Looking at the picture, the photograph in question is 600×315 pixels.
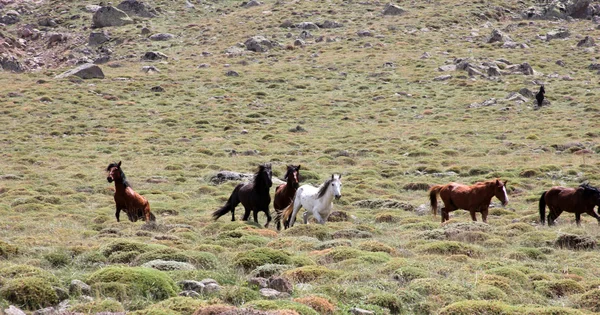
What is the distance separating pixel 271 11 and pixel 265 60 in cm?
2290

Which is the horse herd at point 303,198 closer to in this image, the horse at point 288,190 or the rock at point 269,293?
the horse at point 288,190

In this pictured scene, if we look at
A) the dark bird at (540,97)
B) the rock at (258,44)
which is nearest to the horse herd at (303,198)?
the dark bird at (540,97)

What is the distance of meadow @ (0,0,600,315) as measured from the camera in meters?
9.39

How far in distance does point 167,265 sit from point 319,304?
125 inches

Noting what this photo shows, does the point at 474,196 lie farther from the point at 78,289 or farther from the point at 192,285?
the point at 78,289

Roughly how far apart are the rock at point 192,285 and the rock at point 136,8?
8846 centimetres

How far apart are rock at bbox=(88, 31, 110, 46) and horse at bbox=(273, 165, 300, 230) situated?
66.7m

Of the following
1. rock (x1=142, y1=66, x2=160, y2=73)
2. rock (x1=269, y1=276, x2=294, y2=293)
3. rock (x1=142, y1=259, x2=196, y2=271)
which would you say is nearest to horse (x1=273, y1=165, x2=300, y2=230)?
rock (x1=142, y1=259, x2=196, y2=271)

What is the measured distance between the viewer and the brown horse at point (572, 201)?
701 inches

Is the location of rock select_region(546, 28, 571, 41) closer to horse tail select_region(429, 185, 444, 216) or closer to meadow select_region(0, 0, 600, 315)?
meadow select_region(0, 0, 600, 315)

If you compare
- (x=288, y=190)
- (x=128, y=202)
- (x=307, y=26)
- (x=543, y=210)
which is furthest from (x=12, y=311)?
(x=307, y=26)

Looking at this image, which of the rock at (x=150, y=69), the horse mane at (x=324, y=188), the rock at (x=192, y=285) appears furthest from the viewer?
the rock at (x=150, y=69)

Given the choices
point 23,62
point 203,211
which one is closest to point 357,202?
point 203,211

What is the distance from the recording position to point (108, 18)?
86.8m
